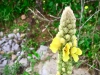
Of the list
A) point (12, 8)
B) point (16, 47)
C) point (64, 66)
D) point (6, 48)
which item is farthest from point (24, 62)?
point (64, 66)

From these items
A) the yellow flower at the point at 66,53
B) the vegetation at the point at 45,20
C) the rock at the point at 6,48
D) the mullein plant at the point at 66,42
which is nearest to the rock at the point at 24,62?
the vegetation at the point at 45,20

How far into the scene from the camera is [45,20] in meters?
5.91

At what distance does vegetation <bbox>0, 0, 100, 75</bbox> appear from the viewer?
500 centimetres

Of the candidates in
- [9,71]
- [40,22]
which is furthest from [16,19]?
[9,71]

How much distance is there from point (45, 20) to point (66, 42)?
4.03 metres

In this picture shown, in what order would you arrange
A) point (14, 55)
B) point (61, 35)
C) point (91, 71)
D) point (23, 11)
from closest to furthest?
point (61, 35)
point (91, 71)
point (14, 55)
point (23, 11)

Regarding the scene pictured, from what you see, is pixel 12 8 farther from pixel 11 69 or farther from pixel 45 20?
pixel 11 69

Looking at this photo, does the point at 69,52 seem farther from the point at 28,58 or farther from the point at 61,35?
the point at 28,58

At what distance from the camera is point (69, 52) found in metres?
1.94

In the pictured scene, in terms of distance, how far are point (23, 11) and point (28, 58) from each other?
63.6 inches

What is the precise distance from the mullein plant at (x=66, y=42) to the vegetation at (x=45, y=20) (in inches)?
113

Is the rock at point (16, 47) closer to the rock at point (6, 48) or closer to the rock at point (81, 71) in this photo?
the rock at point (6, 48)

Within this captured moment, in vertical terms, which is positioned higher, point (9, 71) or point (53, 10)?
point (53, 10)

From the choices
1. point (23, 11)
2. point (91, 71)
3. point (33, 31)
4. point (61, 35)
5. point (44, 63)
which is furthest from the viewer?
point (23, 11)
